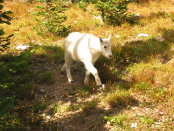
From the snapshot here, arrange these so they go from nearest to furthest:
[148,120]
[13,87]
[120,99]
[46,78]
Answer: [148,120] → [120,99] → [13,87] → [46,78]

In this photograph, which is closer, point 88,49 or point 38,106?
point 38,106

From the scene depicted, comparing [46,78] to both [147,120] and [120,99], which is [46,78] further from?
[147,120]

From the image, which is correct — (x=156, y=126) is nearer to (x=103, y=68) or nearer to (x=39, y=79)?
(x=103, y=68)

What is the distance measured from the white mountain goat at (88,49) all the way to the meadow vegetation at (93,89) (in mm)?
552

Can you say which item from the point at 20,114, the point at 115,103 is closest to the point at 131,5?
the point at 115,103

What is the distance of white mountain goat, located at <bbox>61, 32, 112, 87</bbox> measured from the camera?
625 centimetres

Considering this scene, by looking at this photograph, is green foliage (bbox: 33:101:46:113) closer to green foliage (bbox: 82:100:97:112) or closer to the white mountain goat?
green foliage (bbox: 82:100:97:112)

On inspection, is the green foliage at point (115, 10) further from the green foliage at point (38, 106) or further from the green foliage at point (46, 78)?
the green foliage at point (38, 106)

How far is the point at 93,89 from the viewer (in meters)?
6.50

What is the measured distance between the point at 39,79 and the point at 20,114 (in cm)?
184

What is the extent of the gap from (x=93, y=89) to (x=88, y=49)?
1231 millimetres

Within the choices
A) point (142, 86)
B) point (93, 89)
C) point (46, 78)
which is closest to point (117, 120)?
point (93, 89)

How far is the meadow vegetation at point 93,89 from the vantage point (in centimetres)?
512

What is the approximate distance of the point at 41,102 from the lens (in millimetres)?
6031
